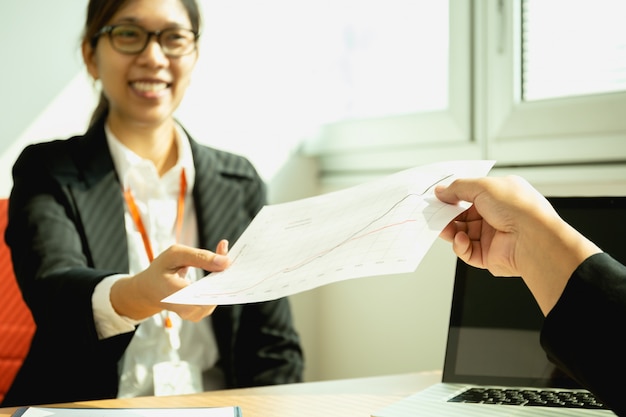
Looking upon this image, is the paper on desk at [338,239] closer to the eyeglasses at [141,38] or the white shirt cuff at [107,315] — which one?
the white shirt cuff at [107,315]

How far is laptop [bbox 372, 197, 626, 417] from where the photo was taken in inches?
37.3

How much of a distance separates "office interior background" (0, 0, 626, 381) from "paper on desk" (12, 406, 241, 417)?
88 centimetres

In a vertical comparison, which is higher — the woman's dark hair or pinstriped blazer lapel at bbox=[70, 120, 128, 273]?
the woman's dark hair

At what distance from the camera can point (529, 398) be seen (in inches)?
36.2

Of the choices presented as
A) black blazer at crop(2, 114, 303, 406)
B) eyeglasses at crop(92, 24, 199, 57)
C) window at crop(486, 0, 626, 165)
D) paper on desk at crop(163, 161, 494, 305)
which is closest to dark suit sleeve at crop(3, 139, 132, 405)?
black blazer at crop(2, 114, 303, 406)

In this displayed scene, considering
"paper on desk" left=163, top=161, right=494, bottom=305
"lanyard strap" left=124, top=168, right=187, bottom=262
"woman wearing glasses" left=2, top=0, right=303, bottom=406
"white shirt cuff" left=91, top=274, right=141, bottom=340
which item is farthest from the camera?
"lanyard strap" left=124, top=168, right=187, bottom=262

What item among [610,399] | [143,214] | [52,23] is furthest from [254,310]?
[610,399]

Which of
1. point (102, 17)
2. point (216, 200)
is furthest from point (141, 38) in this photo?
point (216, 200)

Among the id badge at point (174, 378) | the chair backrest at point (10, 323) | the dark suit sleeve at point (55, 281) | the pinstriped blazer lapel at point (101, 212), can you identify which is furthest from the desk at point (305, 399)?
the chair backrest at point (10, 323)

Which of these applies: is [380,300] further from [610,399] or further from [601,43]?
[610,399]

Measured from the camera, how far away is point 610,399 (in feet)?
2.06

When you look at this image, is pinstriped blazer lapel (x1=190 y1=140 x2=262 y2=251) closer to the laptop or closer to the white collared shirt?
the white collared shirt

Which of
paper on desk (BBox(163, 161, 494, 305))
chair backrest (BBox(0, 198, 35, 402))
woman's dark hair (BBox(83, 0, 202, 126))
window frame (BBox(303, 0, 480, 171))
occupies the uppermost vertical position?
woman's dark hair (BBox(83, 0, 202, 126))

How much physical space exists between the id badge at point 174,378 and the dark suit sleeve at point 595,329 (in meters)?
0.83
